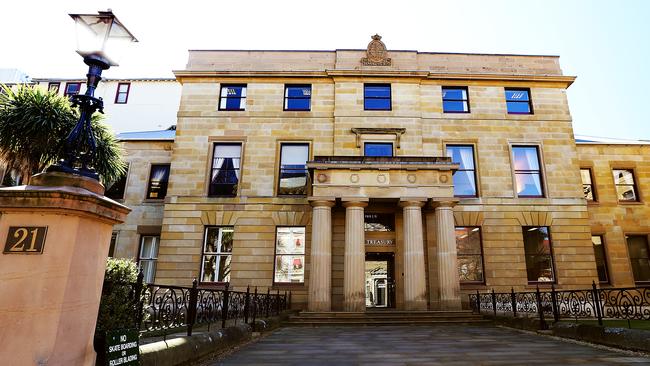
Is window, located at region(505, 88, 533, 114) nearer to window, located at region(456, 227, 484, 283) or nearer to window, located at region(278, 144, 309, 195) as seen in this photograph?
window, located at region(456, 227, 484, 283)

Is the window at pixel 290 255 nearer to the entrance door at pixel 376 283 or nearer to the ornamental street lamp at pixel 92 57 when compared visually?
the entrance door at pixel 376 283

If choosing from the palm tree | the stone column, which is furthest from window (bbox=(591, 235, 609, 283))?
the palm tree

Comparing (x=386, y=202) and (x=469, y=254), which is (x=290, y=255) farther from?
(x=469, y=254)

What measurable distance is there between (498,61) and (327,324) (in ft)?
57.7

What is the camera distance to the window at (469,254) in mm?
17875

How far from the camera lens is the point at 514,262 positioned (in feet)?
58.4

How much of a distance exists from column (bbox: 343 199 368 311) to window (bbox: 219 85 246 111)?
30.2ft

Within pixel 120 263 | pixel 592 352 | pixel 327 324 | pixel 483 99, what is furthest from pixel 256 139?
pixel 592 352

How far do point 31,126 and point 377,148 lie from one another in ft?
49.4

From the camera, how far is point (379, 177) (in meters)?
16.2

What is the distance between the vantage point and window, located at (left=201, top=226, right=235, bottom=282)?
17922 millimetres

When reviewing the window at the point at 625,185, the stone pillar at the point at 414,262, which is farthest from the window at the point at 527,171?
the stone pillar at the point at 414,262

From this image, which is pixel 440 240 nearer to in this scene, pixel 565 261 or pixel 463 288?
pixel 463 288

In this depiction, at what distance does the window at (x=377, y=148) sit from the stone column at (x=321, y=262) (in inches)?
189
